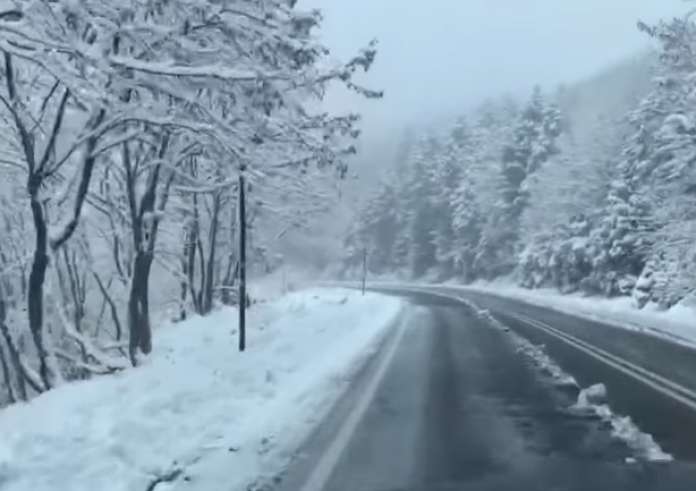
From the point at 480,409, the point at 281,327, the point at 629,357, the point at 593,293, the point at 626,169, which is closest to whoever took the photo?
the point at 480,409

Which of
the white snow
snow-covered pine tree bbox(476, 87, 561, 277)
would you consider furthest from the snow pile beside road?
snow-covered pine tree bbox(476, 87, 561, 277)

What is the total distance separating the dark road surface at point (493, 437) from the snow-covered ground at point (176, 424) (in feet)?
1.33

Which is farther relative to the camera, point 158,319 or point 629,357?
point 158,319

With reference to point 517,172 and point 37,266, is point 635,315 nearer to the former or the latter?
point 37,266

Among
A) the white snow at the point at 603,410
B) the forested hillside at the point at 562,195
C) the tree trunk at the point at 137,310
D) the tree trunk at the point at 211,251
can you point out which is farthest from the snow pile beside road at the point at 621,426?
the tree trunk at the point at 211,251

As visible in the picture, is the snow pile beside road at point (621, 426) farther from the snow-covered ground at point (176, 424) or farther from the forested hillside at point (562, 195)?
the forested hillside at point (562, 195)

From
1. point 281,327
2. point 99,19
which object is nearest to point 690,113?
point 281,327

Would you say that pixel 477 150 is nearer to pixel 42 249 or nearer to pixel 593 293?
pixel 593 293

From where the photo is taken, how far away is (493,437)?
391 inches

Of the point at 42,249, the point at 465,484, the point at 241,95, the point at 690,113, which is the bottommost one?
the point at 465,484

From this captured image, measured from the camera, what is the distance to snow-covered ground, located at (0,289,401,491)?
7891mm

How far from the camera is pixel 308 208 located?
39.6 metres

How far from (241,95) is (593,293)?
45.2m

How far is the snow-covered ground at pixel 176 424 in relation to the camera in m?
7.89
